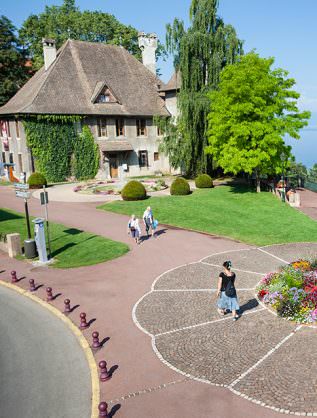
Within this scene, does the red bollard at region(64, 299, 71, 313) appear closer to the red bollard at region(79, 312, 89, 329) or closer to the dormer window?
the red bollard at region(79, 312, 89, 329)

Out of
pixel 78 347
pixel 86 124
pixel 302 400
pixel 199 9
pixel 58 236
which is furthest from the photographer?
pixel 86 124

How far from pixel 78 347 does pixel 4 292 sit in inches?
236

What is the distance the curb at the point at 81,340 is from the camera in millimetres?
8938

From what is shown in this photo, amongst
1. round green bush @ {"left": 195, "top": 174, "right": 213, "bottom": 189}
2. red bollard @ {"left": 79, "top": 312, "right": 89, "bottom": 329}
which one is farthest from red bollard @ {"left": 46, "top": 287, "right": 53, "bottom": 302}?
round green bush @ {"left": 195, "top": 174, "right": 213, "bottom": 189}

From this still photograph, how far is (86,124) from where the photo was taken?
43.7 m

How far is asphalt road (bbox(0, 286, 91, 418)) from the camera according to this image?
8797 mm

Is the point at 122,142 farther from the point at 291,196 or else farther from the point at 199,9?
the point at 291,196

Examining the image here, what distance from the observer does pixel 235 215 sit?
91.2ft

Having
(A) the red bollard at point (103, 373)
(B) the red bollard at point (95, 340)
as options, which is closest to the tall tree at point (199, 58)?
(B) the red bollard at point (95, 340)

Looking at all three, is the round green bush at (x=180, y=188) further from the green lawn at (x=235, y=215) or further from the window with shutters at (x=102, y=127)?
the window with shutters at (x=102, y=127)

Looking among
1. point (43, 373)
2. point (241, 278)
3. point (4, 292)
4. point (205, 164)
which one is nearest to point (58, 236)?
point (4, 292)

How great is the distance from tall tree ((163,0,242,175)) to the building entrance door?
9502 millimetres

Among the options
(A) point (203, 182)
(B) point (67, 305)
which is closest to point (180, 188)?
(A) point (203, 182)

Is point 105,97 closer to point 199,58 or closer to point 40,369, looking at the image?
point 199,58
